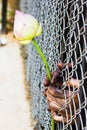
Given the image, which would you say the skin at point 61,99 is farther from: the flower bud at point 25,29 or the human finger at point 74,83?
the flower bud at point 25,29

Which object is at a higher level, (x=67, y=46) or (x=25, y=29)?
(x=25, y=29)

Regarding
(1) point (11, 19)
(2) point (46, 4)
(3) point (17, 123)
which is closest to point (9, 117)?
(3) point (17, 123)

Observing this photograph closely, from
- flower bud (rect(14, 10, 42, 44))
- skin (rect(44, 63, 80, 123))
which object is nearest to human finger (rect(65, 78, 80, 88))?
skin (rect(44, 63, 80, 123))

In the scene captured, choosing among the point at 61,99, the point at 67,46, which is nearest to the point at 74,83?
the point at 61,99

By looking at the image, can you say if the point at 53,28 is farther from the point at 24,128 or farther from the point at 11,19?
the point at 11,19

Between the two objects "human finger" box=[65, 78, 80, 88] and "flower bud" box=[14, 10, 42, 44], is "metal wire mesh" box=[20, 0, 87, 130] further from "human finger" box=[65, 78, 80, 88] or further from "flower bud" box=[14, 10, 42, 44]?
"flower bud" box=[14, 10, 42, 44]

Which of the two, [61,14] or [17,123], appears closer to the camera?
[61,14]

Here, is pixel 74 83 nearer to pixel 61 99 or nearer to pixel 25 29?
pixel 61 99

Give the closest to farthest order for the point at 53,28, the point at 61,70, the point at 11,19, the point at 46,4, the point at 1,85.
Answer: the point at 61,70, the point at 53,28, the point at 46,4, the point at 1,85, the point at 11,19

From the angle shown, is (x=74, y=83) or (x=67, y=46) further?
(x=67, y=46)

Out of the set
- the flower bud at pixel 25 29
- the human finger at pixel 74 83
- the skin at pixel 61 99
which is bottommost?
the skin at pixel 61 99

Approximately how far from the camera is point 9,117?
3344mm

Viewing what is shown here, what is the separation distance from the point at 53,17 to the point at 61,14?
27 centimetres

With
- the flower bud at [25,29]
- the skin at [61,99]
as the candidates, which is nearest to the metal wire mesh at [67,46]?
the skin at [61,99]
